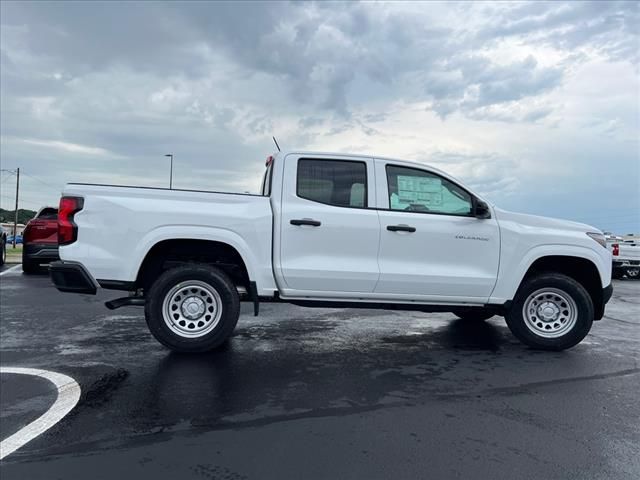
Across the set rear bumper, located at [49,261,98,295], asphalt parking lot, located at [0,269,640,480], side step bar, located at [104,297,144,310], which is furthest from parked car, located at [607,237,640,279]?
rear bumper, located at [49,261,98,295]

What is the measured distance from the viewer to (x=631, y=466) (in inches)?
122

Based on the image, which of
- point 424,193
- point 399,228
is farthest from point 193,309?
point 424,193

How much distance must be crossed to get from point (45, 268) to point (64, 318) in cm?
759

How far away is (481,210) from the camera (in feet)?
18.7

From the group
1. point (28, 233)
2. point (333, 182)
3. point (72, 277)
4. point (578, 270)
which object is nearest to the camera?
point (72, 277)

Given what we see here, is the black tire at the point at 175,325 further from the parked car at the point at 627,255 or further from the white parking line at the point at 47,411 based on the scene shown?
the parked car at the point at 627,255

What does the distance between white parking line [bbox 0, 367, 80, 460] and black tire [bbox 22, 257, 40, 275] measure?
8980 millimetres

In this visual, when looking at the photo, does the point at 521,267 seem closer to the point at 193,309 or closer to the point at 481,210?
the point at 481,210

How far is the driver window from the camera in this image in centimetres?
575

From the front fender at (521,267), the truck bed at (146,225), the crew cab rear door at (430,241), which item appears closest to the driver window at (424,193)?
the crew cab rear door at (430,241)

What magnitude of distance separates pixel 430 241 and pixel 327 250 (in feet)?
3.65

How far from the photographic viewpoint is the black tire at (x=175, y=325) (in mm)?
5293

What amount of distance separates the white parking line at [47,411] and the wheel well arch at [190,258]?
1.21m

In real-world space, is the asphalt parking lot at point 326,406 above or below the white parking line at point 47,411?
above
